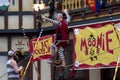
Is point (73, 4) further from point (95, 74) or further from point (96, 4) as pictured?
point (95, 74)

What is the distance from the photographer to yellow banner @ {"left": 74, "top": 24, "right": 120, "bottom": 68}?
12.3 meters

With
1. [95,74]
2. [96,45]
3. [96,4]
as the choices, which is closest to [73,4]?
[96,4]

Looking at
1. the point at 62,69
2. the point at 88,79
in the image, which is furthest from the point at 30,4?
the point at 62,69

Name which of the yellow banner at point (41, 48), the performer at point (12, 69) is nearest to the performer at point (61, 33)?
the performer at point (12, 69)

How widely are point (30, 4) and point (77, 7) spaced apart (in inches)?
171

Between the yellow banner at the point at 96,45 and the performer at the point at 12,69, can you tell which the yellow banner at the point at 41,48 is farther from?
the performer at the point at 12,69

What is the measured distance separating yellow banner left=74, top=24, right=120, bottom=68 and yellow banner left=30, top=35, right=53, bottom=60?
2.49m

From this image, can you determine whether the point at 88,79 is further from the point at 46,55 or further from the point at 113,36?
the point at 113,36

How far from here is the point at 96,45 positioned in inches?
503

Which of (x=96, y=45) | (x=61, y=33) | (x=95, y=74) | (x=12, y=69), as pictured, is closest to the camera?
(x=12, y=69)

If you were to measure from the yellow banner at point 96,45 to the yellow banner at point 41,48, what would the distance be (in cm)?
249

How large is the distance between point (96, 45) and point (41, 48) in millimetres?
3815

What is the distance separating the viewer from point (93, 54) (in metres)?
12.8

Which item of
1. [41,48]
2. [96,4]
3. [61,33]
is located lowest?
[41,48]
